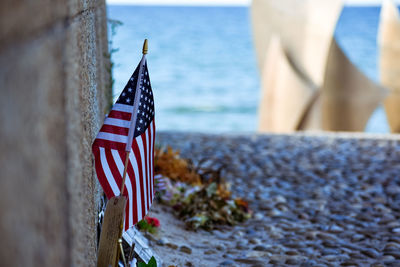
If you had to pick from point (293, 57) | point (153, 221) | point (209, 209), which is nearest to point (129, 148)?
point (153, 221)

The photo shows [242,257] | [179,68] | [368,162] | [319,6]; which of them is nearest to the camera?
[242,257]

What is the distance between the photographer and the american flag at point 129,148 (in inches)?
88.7

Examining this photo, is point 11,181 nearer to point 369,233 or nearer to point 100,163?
point 100,163

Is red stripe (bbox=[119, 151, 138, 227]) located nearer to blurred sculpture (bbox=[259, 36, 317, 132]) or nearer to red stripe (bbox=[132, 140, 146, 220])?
red stripe (bbox=[132, 140, 146, 220])

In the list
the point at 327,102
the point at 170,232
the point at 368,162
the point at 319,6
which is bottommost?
the point at 327,102

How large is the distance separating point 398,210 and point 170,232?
2045mm

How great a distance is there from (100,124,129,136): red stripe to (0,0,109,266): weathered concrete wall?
741mm

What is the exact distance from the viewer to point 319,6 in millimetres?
10508

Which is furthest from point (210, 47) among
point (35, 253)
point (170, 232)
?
point (35, 253)

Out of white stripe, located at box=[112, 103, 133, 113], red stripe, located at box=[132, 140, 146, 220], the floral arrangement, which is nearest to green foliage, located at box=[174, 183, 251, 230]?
the floral arrangement

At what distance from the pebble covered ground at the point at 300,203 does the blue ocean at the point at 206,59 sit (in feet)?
8.93

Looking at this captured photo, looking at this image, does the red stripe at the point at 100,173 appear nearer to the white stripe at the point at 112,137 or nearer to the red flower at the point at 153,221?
the white stripe at the point at 112,137

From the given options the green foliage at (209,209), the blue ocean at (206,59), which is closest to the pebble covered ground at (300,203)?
the green foliage at (209,209)

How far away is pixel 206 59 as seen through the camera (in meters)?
35.3
